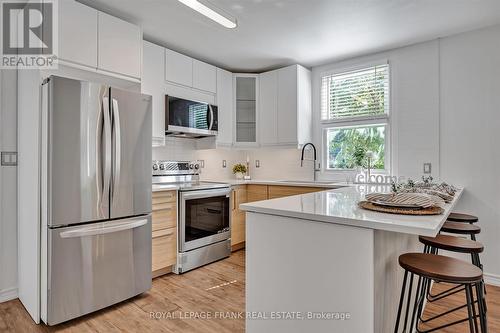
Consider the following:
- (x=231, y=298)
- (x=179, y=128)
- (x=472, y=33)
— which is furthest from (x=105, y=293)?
(x=472, y=33)

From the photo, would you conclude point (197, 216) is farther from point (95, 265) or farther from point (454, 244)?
point (454, 244)

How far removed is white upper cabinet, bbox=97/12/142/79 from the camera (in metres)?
2.46

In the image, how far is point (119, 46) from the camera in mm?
2570

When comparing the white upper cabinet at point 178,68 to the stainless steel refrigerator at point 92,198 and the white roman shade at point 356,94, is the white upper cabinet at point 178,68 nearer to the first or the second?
the stainless steel refrigerator at point 92,198

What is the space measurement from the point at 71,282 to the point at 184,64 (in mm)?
2490

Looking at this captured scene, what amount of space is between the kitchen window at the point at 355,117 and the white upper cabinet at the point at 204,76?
149 cm

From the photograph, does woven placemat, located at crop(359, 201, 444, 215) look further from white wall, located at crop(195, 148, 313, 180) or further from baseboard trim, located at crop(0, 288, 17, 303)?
baseboard trim, located at crop(0, 288, 17, 303)

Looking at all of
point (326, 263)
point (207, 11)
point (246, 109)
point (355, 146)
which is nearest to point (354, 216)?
point (326, 263)

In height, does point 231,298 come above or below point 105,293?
below

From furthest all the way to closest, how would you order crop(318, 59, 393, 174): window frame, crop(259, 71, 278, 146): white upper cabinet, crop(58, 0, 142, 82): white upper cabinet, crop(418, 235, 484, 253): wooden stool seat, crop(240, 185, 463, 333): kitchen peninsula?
1. crop(259, 71, 278, 146): white upper cabinet
2. crop(318, 59, 393, 174): window frame
3. crop(58, 0, 142, 82): white upper cabinet
4. crop(418, 235, 484, 253): wooden stool seat
5. crop(240, 185, 463, 333): kitchen peninsula

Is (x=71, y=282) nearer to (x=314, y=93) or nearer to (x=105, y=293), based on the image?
(x=105, y=293)

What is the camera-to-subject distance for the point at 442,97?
3094mm

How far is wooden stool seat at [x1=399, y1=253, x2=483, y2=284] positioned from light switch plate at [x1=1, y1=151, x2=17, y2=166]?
2983 mm

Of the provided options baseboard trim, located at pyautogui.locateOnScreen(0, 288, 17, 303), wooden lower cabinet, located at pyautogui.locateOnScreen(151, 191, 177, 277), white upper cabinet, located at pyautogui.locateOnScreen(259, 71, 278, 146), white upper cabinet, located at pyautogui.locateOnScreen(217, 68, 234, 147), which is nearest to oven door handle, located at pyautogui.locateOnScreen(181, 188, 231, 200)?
wooden lower cabinet, located at pyautogui.locateOnScreen(151, 191, 177, 277)
